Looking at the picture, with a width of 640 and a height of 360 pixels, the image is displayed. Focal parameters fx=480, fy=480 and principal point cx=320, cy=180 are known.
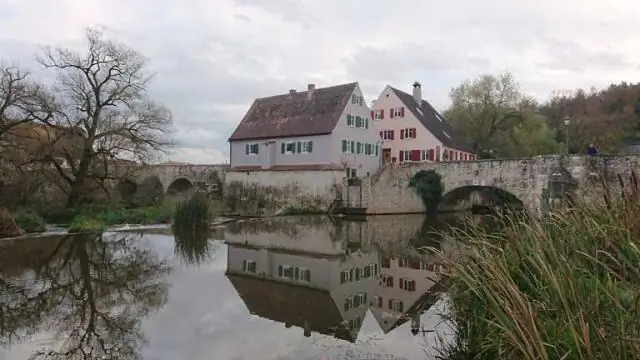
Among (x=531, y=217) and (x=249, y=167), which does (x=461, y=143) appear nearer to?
(x=249, y=167)

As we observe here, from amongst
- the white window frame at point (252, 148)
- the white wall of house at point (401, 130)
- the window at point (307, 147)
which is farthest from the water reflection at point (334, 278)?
the white wall of house at point (401, 130)

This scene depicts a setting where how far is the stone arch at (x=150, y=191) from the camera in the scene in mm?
32588

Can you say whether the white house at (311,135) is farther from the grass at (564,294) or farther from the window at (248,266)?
the grass at (564,294)

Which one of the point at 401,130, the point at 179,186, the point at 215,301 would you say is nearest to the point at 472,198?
the point at 401,130

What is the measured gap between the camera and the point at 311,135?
3325cm

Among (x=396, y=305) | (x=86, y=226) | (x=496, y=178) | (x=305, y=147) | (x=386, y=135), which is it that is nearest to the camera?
(x=396, y=305)

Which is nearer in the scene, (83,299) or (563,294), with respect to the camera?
(563,294)

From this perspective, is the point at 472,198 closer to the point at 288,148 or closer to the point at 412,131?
the point at 412,131

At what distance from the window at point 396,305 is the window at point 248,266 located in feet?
13.6

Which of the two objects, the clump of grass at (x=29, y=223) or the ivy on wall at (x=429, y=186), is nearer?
the clump of grass at (x=29, y=223)

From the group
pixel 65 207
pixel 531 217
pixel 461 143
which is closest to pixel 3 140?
pixel 65 207

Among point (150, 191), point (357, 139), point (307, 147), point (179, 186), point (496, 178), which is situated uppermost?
point (357, 139)

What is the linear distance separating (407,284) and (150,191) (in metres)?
32.0

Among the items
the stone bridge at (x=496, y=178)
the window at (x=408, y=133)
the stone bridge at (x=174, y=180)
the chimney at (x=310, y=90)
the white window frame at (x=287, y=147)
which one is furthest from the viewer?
the stone bridge at (x=174, y=180)
